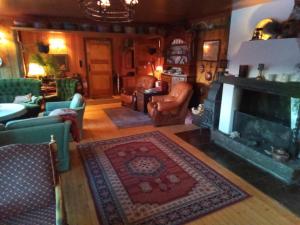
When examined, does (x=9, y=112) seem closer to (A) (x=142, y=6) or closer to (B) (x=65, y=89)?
(B) (x=65, y=89)

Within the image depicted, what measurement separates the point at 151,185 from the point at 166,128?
212cm

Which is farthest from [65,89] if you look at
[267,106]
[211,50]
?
[267,106]

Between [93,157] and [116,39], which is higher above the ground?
[116,39]

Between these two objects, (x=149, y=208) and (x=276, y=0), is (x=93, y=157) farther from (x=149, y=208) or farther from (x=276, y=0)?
(x=276, y=0)

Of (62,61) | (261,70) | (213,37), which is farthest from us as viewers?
(62,61)

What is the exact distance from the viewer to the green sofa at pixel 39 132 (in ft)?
7.82

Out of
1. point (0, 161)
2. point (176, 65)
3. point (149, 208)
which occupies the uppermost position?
point (176, 65)

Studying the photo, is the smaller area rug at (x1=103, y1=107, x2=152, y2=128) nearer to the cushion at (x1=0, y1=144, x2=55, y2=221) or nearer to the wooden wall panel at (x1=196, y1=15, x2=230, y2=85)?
the wooden wall panel at (x1=196, y1=15, x2=230, y2=85)

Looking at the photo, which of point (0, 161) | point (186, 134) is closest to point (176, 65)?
point (186, 134)

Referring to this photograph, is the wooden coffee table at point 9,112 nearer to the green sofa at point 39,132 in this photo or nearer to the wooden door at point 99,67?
the green sofa at point 39,132

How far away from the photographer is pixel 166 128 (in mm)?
4562

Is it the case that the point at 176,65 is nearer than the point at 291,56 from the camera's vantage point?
No

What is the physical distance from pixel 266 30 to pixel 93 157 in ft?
10.9

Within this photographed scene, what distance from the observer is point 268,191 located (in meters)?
2.43
